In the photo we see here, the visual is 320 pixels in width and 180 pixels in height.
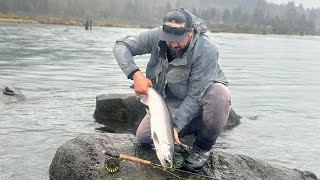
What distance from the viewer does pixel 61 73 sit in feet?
70.2

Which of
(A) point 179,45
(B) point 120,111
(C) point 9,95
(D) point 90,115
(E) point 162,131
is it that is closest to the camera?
(E) point 162,131

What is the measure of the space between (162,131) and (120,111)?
21.1 feet

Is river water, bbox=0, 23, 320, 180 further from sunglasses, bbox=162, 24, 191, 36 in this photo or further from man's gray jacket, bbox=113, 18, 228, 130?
sunglasses, bbox=162, 24, 191, 36

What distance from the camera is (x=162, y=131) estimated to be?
5.45 metres

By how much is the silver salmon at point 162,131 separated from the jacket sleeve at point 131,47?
32.9 inches

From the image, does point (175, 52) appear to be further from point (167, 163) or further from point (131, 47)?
point (167, 163)

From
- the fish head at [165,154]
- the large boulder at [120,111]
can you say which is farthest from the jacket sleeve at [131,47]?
the large boulder at [120,111]

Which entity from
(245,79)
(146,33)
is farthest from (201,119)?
(245,79)

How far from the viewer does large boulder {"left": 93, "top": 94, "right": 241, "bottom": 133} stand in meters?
11.6

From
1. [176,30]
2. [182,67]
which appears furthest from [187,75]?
[176,30]

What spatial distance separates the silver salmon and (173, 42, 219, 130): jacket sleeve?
1.74ft

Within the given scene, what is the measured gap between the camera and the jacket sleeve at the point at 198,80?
610cm

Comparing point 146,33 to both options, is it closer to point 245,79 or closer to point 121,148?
point 121,148

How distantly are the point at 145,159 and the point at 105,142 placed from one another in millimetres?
742
